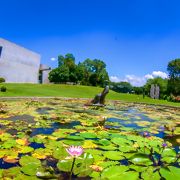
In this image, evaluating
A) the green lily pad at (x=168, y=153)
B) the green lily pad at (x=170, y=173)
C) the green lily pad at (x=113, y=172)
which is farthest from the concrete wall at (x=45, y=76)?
the green lily pad at (x=170, y=173)

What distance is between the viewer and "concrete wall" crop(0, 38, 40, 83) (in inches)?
1554

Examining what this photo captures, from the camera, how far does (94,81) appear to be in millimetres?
68188

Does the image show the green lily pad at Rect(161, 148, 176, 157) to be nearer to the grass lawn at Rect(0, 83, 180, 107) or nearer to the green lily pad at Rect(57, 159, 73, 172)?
the green lily pad at Rect(57, 159, 73, 172)

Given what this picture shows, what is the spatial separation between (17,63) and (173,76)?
36420 mm

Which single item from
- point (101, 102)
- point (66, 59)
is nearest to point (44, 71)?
point (66, 59)

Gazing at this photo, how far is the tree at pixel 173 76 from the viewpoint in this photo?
181 feet

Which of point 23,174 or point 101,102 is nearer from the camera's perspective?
point 23,174

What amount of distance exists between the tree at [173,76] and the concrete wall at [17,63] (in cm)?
3001

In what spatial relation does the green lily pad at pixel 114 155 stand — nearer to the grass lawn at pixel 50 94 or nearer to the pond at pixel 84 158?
the pond at pixel 84 158

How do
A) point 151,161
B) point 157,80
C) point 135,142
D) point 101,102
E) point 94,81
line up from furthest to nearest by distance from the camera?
point 157,80 < point 94,81 < point 101,102 < point 135,142 < point 151,161

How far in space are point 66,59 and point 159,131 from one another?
213ft

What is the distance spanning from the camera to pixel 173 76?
5959 cm

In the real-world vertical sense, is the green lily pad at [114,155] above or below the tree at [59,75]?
below

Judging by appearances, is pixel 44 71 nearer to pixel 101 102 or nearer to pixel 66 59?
pixel 66 59
